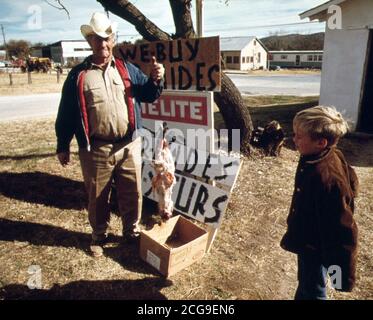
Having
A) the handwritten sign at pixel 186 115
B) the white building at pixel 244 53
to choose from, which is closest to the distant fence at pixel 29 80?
the handwritten sign at pixel 186 115

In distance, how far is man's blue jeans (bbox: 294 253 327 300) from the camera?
2.33 metres

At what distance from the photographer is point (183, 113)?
398 cm

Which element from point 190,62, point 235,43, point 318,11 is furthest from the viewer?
point 235,43

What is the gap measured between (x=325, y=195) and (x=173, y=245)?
2.13m

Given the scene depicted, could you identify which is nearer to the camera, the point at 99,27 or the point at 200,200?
the point at 99,27

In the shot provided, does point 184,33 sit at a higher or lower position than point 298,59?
lower

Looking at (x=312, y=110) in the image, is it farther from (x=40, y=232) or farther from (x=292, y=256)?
(x=40, y=232)

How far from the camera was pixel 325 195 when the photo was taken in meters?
2.05

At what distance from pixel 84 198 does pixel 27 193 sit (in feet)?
2.96

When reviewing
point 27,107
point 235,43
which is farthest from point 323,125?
point 235,43

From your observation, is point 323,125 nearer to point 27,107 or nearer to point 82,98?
point 82,98

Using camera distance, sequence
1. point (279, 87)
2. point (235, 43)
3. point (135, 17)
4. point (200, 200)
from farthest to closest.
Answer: point (235, 43), point (279, 87), point (135, 17), point (200, 200)

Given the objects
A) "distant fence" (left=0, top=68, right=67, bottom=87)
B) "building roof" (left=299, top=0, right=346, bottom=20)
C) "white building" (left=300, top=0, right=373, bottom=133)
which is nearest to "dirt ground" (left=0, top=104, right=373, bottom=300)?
"white building" (left=300, top=0, right=373, bottom=133)
